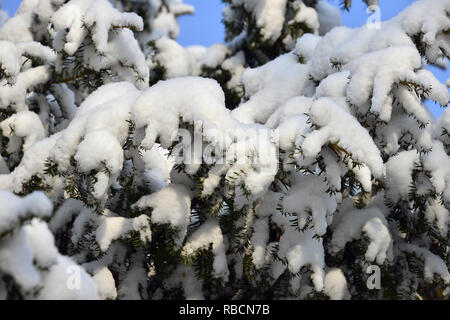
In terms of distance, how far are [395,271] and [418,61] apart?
1.29m

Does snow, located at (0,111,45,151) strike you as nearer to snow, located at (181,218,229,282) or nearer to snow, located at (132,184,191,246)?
snow, located at (132,184,191,246)

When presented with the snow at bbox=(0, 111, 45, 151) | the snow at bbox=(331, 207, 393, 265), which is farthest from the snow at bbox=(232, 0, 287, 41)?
the snow at bbox=(0, 111, 45, 151)

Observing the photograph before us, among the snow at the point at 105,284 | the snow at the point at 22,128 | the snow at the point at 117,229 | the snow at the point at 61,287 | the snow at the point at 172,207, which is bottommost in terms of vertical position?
the snow at the point at 105,284

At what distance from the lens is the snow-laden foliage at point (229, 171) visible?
1987 mm

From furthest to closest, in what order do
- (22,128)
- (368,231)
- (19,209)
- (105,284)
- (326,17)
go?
(326,17) → (22,128) → (368,231) → (105,284) → (19,209)

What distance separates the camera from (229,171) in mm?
1963

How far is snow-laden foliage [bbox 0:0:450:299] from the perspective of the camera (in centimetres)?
199

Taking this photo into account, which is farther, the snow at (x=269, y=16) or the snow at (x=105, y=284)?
the snow at (x=269, y=16)

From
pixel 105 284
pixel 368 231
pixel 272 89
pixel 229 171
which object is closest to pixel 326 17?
pixel 272 89

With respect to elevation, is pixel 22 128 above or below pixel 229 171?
below

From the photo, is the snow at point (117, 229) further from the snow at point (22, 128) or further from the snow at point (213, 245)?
the snow at point (22, 128)

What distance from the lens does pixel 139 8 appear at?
657 cm

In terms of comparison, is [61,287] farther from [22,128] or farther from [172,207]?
[22,128]

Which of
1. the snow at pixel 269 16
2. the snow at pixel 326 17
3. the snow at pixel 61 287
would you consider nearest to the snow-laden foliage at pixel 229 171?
the snow at pixel 61 287
